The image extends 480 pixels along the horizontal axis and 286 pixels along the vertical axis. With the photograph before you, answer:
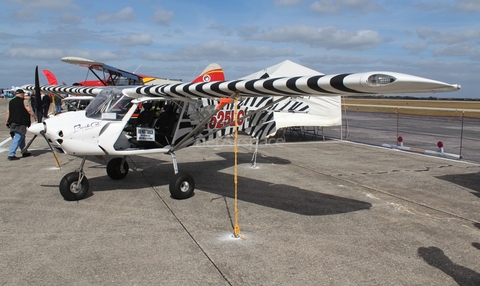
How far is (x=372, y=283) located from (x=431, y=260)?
1.07 metres

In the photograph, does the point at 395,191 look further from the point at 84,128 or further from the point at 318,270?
the point at 84,128

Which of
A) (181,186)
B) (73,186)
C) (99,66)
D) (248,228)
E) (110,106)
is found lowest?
(248,228)

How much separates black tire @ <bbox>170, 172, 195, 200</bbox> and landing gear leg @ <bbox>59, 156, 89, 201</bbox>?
1581mm

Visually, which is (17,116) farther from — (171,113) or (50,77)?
(50,77)

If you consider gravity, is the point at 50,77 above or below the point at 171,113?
above

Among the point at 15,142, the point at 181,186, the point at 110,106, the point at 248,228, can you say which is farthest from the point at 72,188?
the point at 15,142

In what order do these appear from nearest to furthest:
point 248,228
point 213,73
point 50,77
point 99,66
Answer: point 248,228 → point 213,73 → point 99,66 → point 50,77

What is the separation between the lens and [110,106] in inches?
278

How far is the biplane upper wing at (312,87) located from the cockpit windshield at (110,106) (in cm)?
18

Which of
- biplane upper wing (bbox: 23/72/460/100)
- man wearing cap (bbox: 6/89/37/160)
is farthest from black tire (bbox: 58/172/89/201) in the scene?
man wearing cap (bbox: 6/89/37/160)

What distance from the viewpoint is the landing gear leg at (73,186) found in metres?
6.67

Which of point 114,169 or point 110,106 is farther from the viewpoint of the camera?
point 114,169

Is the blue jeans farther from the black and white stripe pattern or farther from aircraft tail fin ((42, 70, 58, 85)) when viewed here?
aircraft tail fin ((42, 70, 58, 85))

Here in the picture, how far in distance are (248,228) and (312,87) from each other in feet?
7.15
